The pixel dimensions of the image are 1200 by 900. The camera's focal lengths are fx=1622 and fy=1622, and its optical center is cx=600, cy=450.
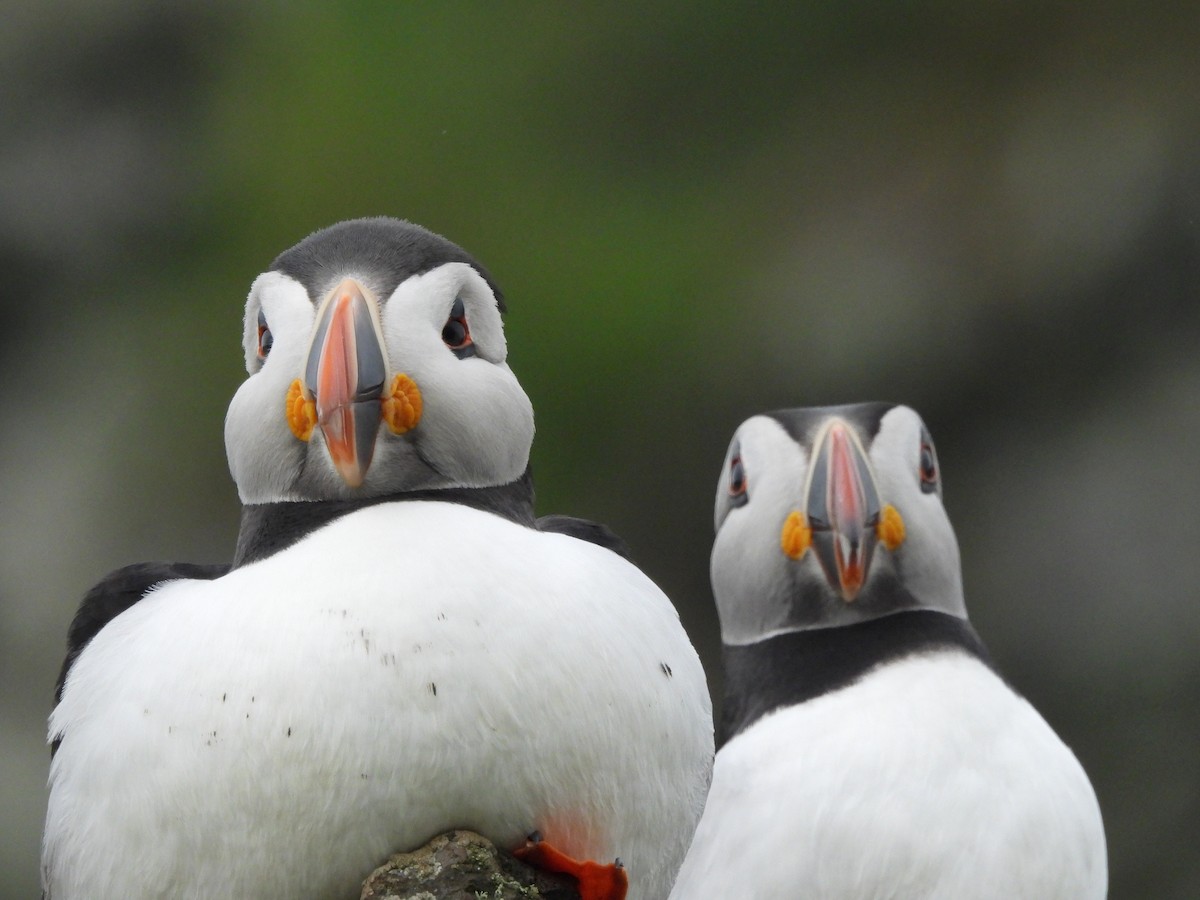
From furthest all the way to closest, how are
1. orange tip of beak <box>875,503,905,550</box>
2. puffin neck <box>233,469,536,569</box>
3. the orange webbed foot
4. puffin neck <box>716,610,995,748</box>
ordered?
orange tip of beak <box>875,503,905,550</box> → puffin neck <box>716,610,995,748</box> → puffin neck <box>233,469,536,569</box> → the orange webbed foot

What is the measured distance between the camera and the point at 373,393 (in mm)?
2088

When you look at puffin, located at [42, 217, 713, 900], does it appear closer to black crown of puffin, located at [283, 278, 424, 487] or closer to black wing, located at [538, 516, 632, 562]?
black crown of puffin, located at [283, 278, 424, 487]

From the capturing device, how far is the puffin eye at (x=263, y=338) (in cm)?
233

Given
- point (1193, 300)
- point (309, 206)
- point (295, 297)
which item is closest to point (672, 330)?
point (309, 206)

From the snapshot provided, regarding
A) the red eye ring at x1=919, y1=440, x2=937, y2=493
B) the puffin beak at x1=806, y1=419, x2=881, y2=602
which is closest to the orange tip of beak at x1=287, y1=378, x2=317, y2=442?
the puffin beak at x1=806, y1=419, x2=881, y2=602

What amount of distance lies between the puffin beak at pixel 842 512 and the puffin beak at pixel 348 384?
162 centimetres

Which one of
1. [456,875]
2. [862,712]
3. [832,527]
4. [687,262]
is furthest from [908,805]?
[687,262]

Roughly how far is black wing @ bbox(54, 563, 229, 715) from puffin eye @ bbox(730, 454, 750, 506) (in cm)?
172

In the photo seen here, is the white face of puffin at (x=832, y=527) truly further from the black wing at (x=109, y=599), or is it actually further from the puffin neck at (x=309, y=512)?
the black wing at (x=109, y=599)

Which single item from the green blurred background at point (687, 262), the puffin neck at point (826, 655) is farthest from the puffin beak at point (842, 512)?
the green blurred background at point (687, 262)

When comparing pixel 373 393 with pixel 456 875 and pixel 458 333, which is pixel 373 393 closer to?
pixel 458 333

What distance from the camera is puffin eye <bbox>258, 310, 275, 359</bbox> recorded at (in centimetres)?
233

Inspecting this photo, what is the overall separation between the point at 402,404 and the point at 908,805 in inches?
59.8

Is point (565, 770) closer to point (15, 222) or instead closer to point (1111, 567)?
point (1111, 567)
